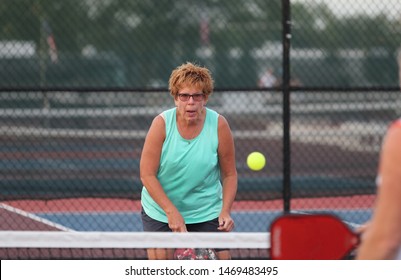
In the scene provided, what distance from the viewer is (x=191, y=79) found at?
15.2 feet

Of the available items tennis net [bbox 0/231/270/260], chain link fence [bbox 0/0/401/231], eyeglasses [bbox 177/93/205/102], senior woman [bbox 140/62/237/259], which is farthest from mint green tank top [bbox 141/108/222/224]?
chain link fence [bbox 0/0/401/231]

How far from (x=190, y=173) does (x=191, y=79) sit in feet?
1.76

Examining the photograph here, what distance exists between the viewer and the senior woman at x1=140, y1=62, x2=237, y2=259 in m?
4.63

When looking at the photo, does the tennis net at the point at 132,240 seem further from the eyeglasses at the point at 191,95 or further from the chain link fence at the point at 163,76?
the chain link fence at the point at 163,76

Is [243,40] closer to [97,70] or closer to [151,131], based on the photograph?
[97,70]

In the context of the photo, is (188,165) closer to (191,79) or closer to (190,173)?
(190,173)

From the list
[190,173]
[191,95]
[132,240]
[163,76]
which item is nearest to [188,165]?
[190,173]

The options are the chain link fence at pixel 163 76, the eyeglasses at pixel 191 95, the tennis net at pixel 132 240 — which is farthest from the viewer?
the chain link fence at pixel 163 76

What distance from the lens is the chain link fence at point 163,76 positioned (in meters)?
15.1

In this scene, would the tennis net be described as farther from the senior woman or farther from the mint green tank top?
the mint green tank top

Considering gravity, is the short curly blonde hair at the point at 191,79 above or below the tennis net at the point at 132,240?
above

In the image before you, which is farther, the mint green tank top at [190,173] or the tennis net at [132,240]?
the mint green tank top at [190,173]

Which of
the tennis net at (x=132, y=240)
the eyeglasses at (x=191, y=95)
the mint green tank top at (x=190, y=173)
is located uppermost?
the eyeglasses at (x=191, y=95)

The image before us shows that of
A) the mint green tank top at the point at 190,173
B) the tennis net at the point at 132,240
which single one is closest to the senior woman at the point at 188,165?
the mint green tank top at the point at 190,173
